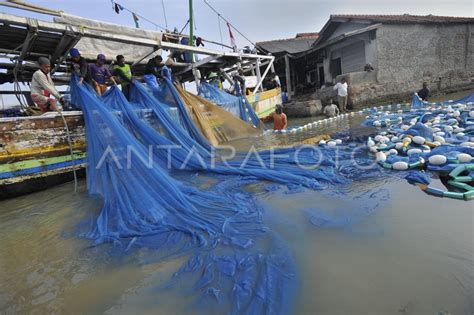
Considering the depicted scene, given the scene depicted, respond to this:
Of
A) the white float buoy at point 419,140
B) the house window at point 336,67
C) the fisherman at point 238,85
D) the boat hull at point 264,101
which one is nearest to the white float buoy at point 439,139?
the white float buoy at point 419,140

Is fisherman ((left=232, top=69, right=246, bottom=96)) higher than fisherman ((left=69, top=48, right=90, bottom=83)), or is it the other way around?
fisherman ((left=69, top=48, right=90, bottom=83))

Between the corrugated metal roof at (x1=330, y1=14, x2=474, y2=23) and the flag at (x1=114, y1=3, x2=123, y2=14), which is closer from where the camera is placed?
the flag at (x1=114, y1=3, x2=123, y2=14)

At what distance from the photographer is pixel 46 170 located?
4.88 metres

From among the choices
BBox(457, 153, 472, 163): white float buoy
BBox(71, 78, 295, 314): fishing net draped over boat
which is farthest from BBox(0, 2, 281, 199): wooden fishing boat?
BBox(457, 153, 472, 163): white float buoy

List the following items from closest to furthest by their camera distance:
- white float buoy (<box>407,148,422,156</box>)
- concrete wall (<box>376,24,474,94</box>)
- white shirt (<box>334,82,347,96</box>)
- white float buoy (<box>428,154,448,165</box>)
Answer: white float buoy (<box>428,154,448,165</box>) < white float buoy (<box>407,148,422,156</box>) < white shirt (<box>334,82,347,96</box>) < concrete wall (<box>376,24,474,94</box>)

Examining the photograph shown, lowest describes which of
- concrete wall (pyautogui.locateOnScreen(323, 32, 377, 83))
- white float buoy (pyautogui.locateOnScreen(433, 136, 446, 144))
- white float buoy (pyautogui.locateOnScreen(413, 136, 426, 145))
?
white float buoy (pyautogui.locateOnScreen(433, 136, 446, 144))

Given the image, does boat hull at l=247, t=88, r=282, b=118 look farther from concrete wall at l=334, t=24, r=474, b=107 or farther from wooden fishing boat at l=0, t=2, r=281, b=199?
wooden fishing boat at l=0, t=2, r=281, b=199

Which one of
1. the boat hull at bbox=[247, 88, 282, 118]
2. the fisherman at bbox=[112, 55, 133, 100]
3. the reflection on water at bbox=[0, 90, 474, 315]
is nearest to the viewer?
the reflection on water at bbox=[0, 90, 474, 315]

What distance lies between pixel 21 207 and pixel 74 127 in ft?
5.23

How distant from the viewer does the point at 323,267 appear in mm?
2125

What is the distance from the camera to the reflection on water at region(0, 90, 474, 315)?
1.81m

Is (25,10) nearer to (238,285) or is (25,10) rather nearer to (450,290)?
(238,285)

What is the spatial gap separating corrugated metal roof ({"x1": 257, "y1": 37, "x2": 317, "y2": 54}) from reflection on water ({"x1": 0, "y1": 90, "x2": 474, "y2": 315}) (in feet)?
56.7

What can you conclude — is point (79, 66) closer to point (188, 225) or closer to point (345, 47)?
point (188, 225)
